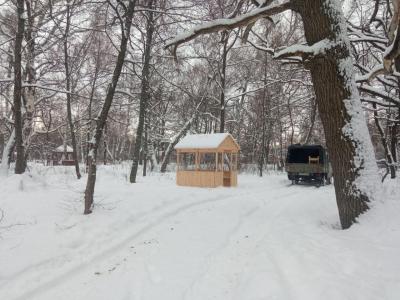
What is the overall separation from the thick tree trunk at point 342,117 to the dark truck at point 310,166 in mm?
14900

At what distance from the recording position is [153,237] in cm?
708

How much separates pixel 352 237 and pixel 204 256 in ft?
8.22

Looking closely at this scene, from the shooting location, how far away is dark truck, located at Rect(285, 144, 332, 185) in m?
21.6

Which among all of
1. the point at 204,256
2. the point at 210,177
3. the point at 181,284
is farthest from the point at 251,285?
the point at 210,177

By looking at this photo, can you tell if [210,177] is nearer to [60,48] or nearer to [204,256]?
[60,48]

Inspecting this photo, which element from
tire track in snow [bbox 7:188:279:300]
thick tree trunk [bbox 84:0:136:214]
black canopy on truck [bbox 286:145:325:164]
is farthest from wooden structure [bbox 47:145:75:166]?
tire track in snow [bbox 7:188:279:300]

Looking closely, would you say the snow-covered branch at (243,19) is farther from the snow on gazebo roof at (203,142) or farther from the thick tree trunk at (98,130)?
the snow on gazebo roof at (203,142)

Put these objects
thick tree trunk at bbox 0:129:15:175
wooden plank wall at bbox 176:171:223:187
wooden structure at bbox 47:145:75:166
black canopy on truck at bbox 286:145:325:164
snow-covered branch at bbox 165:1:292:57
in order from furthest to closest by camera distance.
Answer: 1. wooden structure at bbox 47:145:75:166
2. black canopy on truck at bbox 286:145:325:164
3. wooden plank wall at bbox 176:171:223:187
4. thick tree trunk at bbox 0:129:15:175
5. snow-covered branch at bbox 165:1:292:57

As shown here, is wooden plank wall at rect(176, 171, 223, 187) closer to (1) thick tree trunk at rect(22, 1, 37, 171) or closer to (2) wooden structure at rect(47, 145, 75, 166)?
(1) thick tree trunk at rect(22, 1, 37, 171)

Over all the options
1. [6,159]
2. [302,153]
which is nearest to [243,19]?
[6,159]

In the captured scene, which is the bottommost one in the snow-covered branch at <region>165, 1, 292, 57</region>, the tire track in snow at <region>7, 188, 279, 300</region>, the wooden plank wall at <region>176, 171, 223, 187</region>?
the tire track in snow at <region>7, 188, 279, 300</region>

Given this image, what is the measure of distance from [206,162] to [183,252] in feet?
40.5

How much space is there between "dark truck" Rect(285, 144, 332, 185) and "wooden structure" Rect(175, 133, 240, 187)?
451cm

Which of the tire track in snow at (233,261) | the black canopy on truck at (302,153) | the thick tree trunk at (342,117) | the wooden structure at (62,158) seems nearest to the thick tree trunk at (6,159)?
the tire track in snow at (233,261)
